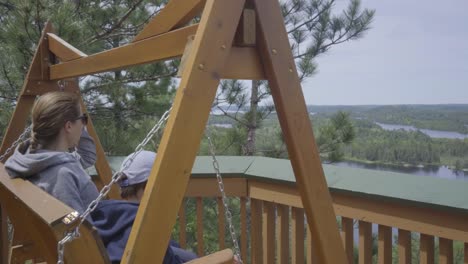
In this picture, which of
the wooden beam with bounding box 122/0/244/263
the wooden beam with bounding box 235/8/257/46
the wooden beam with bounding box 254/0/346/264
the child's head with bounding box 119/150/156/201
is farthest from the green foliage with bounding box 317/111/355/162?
the wooden beam with bounding box 122/0/244/263

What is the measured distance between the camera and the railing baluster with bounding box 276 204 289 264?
2611mm

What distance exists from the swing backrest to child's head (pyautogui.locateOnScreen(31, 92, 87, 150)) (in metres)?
0.21

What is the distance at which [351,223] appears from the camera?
2311 mm

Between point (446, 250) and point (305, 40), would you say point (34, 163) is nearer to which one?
point (446, 250)

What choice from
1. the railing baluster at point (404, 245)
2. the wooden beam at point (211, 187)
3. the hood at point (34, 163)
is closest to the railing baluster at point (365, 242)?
the railing baluster at point (404, 245)

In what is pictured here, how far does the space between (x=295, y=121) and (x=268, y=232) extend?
1.47 m

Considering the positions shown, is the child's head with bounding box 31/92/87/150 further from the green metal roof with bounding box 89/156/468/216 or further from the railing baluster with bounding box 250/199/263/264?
the railing baluster with bounding box 250/199/263/264

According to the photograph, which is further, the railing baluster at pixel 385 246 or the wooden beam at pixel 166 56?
the railing baluster at pixel 385 246

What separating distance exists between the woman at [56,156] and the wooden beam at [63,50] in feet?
2.01

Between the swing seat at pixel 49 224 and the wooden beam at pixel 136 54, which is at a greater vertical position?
the wooden beam at pixel 136 54

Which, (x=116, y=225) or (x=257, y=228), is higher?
(x=116, y=225)

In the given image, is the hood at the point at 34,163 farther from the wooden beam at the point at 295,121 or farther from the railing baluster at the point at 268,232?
the railing baluster at the point at 268,232

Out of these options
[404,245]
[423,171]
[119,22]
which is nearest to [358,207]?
[404,245]

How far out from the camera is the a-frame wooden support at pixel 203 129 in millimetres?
1156
